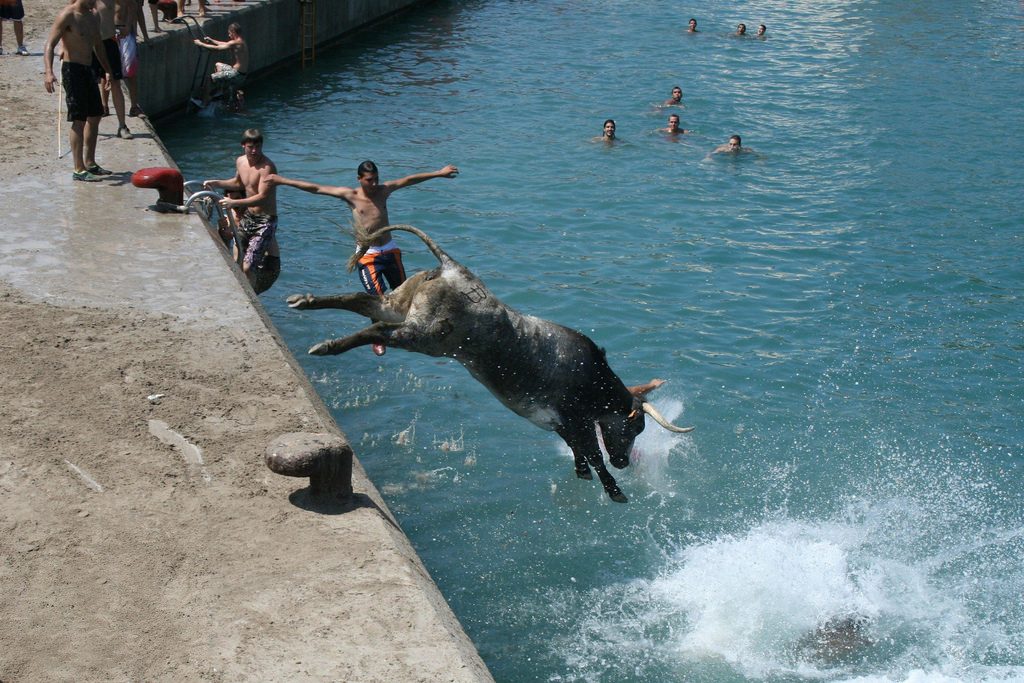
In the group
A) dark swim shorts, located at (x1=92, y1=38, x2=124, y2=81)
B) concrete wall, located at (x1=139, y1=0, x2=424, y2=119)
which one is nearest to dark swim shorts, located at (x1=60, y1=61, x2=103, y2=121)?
dark swim shorts, located at (x1=92, y1=38, x2=124, y2=81)

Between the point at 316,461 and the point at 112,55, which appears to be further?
the point at 112,55

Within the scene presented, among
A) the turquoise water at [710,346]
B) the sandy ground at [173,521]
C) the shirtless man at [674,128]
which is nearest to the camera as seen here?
the sandy ground at [173,521]

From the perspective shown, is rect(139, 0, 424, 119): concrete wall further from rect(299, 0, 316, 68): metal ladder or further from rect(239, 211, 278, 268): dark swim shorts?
rect(239, 211, 278, 268): dark swim shorts

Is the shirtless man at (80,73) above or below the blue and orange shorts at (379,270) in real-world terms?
above

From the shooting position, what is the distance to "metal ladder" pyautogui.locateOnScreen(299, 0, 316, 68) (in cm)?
2922

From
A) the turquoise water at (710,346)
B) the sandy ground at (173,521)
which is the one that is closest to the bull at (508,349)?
the sandy ground at (173,521)

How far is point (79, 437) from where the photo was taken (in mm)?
7629

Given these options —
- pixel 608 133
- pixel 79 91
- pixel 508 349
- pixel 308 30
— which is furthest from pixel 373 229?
pixel 308 30

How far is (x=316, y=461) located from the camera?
6824 mm

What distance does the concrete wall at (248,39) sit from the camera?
22109 mm

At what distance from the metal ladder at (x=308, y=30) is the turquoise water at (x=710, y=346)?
0.61m

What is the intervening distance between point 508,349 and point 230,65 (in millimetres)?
17260

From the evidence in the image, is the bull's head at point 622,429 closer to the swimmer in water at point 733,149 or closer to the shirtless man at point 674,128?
the swimmer in water at point 733,149

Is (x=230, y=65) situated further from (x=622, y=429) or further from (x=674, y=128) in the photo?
(x=622, y=429)
